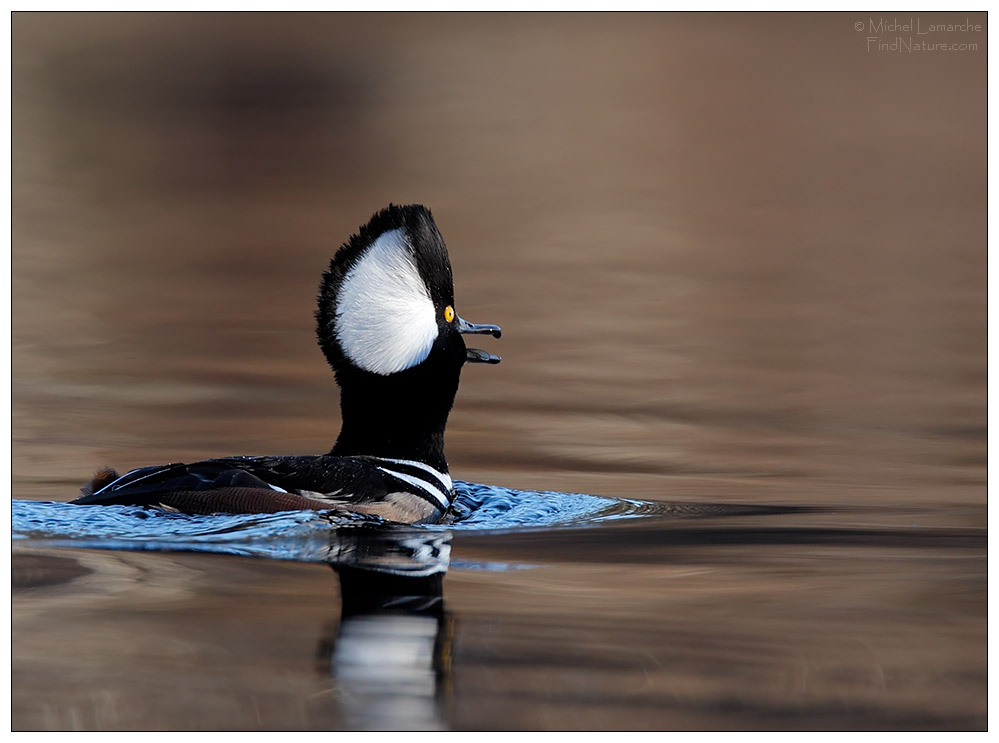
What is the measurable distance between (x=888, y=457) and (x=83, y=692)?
629 cm

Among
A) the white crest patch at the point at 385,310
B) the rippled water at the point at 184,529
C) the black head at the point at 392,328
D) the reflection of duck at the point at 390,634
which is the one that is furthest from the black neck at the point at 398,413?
the reflection of duck at the point at 390,634

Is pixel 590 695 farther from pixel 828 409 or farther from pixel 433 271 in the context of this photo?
pixel 828 409

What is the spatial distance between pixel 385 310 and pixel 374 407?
0.63 meters

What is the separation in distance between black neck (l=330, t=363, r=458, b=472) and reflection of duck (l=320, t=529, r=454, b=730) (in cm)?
89

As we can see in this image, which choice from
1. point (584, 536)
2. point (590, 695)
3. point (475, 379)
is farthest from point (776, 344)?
point (590, 695)

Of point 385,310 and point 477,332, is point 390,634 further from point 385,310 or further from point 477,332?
point 477,332

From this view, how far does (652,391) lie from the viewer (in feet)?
37.1

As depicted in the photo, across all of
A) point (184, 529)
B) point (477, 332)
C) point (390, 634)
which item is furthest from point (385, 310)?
point (390, 634)

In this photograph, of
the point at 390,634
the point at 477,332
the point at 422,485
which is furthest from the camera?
the point at 477,332

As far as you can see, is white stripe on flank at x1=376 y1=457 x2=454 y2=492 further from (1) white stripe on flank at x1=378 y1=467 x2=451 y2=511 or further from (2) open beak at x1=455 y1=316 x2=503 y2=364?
(2) open beak at x1=455 y1=316 x2=503 y2=364

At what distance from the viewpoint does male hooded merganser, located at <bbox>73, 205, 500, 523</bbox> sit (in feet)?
23.4

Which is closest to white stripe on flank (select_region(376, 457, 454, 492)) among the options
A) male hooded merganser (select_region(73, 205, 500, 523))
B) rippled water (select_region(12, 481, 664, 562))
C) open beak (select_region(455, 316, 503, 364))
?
male hooded merganser (select_region(73, 205, 500, 523))

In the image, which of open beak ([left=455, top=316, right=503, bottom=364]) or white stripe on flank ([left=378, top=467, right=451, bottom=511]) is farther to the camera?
open beak ([left=455, top=316, right=503, bottom=364])

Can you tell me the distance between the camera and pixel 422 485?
25.5ft
